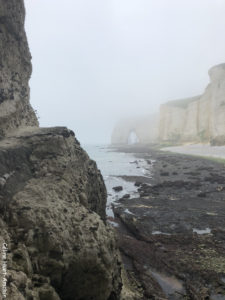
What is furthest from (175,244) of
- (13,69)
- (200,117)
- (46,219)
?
(200,117)

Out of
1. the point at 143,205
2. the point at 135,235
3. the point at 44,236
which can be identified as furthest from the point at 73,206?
the point at 143,205

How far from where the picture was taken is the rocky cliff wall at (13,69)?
693 centimetres

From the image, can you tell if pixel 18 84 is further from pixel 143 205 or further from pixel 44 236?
pixel 143 205

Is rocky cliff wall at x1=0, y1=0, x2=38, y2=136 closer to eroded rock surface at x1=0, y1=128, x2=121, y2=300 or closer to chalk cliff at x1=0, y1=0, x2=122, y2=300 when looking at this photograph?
chalk cliff at x1=0, y1=0, x2=122, y2=300

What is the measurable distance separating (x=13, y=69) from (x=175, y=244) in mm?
10601

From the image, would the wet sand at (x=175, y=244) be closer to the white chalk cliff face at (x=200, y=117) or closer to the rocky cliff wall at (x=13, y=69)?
the rocky cliff wall at (x=13, y=69)

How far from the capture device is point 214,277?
818 centimetres

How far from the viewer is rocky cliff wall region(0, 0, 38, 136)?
6.93 metres

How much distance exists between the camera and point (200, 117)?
8544cm

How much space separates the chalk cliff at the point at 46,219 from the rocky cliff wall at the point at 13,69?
37mm

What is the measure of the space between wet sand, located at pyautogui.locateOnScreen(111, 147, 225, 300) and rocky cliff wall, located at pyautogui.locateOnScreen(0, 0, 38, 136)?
6851mm

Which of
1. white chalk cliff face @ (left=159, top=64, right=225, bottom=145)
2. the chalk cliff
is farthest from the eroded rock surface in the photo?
white chalk cliff face @ (left=159, top=64, right=225, bottom=145)

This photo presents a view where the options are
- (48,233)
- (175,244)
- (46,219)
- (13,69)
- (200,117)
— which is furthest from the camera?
(200,117)

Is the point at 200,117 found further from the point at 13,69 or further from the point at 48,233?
the point at 48,233
